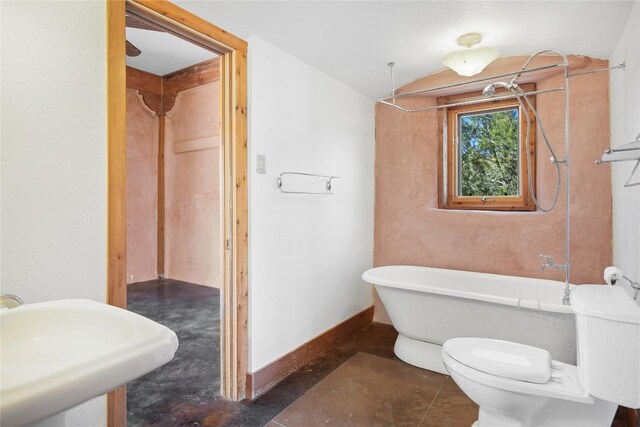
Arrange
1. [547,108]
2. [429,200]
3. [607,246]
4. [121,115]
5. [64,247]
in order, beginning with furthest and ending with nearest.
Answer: [429,200] < [547,108] < [607,246] < [121,115] < [64,247]

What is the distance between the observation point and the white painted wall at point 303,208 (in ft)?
7.12

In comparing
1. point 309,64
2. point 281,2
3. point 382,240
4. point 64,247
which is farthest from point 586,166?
point 64,247

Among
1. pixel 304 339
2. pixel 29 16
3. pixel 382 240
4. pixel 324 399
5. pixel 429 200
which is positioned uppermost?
pixel 29 16

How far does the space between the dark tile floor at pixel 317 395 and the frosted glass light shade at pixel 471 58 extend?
78.4 inches

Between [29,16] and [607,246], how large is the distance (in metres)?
3.35

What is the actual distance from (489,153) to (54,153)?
296 cm

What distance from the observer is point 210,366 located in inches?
96.7

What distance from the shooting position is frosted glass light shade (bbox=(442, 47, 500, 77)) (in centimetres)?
214

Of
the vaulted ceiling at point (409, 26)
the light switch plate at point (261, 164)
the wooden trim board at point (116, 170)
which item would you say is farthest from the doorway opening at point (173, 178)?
the wooden trim board at point (116, 170)

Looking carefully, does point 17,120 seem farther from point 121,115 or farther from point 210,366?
point 210,366

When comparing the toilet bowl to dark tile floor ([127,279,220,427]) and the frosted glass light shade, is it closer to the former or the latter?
dark tile floor ([127,279,220,427])

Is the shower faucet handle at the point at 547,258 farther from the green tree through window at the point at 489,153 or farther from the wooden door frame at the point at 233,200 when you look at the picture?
the wooden door frame at the point at 233,200

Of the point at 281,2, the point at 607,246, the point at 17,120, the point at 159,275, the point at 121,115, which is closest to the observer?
the point at 17,120

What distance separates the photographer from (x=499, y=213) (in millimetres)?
2844
